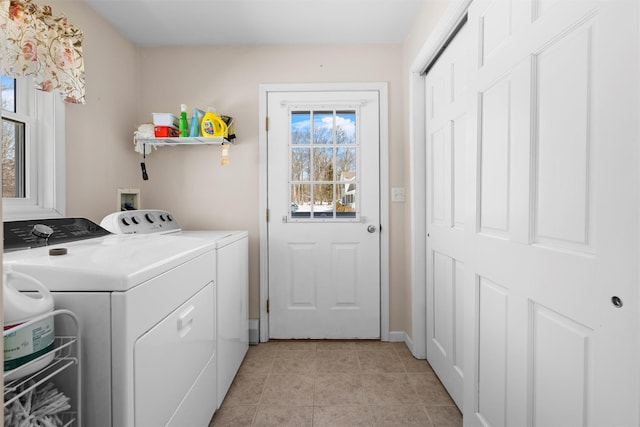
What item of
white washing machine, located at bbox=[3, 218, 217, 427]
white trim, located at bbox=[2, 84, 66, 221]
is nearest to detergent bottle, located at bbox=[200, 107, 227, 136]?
white trim, located at bbox=[2, 84, 66, 221]

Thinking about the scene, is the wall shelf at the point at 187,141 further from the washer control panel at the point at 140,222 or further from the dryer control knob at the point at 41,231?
the dryer control knob at the point at 41,231

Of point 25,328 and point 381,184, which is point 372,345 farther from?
point 25,328

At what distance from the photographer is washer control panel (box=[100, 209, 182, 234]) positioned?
1954 mm

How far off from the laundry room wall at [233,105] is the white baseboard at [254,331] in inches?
1.6

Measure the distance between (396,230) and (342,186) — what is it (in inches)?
21.3

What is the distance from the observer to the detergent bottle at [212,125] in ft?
8.05

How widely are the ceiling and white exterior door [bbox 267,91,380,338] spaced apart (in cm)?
46

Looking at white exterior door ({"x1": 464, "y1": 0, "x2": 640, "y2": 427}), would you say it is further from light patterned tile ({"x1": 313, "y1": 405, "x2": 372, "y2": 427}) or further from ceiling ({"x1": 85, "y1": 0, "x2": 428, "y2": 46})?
ceiling ({"x1": 85, "y1": 0, "x2": 428, "y2": 46})

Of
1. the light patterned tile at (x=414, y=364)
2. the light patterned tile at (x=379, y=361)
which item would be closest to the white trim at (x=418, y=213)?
the light patterned tile at (x=414, y=364)

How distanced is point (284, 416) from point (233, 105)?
216cm

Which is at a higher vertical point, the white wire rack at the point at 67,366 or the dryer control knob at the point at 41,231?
the dryer control knob at the point at 41,231

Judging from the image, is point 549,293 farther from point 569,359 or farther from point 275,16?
point 275,16

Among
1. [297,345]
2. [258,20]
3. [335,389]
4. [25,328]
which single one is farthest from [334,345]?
[258,20]

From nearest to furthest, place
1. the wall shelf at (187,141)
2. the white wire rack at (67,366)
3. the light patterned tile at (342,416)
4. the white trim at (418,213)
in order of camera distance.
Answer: the white wire rack at (67,366), the light patterned tile at (342,416), the white trim at (418,213), the wall shelf at (187,141)
